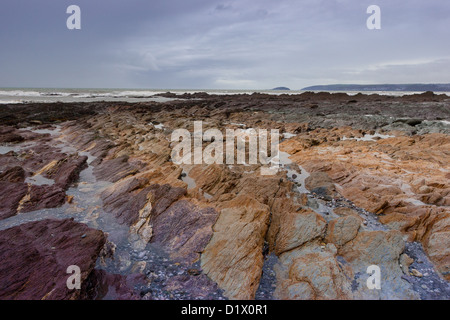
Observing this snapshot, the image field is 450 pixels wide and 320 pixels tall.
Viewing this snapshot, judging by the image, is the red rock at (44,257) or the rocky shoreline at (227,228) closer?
the red rock at (44,257)

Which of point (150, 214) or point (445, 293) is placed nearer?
point (445, 293)

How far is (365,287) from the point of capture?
6738mm

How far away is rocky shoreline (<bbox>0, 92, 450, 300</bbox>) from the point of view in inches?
262

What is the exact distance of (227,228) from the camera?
8.46m

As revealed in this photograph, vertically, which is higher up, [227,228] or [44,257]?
[227,228]

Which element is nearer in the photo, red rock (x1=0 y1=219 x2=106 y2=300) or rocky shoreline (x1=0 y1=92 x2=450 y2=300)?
red rock (x1=0 y1=219 x2=106 y2=300)

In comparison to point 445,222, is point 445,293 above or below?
below

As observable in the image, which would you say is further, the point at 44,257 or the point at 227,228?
the point at 227,228

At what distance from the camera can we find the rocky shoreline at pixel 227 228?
664 centimetres
